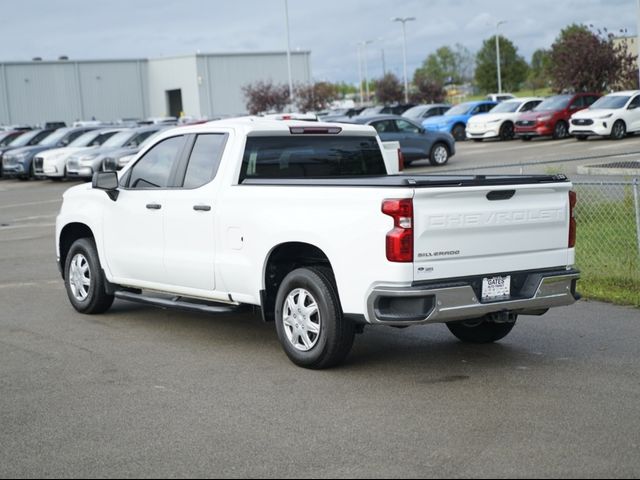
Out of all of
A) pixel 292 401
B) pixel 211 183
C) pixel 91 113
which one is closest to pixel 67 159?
pixel 211 183

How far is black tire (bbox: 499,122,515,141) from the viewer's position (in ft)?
134

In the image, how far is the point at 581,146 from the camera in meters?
33.5

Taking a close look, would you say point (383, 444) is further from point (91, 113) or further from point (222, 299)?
point (91, 113)

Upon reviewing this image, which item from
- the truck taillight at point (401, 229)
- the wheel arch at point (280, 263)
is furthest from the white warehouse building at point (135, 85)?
the truck taillight at point (401, 229)

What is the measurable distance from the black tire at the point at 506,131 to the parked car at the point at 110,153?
14726mm

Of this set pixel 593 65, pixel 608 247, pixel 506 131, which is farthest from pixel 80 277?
pixel 593 65

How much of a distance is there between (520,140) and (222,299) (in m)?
33.7

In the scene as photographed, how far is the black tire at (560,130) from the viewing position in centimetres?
3880

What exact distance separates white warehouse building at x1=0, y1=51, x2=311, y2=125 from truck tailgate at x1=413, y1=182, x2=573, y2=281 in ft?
238

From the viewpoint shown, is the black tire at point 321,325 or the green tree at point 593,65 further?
the green tree at point 593,65

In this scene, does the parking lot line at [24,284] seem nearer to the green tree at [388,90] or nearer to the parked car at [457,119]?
the parked car at [457,119]

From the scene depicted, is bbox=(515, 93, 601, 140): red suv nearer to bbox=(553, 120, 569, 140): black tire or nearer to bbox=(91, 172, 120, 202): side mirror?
bbox=(553, 120, 569, 140): black tire

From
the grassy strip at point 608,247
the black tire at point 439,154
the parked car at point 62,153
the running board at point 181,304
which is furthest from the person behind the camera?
the parked car at point 62,153

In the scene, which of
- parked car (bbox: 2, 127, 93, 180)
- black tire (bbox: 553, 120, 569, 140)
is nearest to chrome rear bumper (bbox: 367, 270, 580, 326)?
parked car (bbox: 2, 127, 93, 180)
